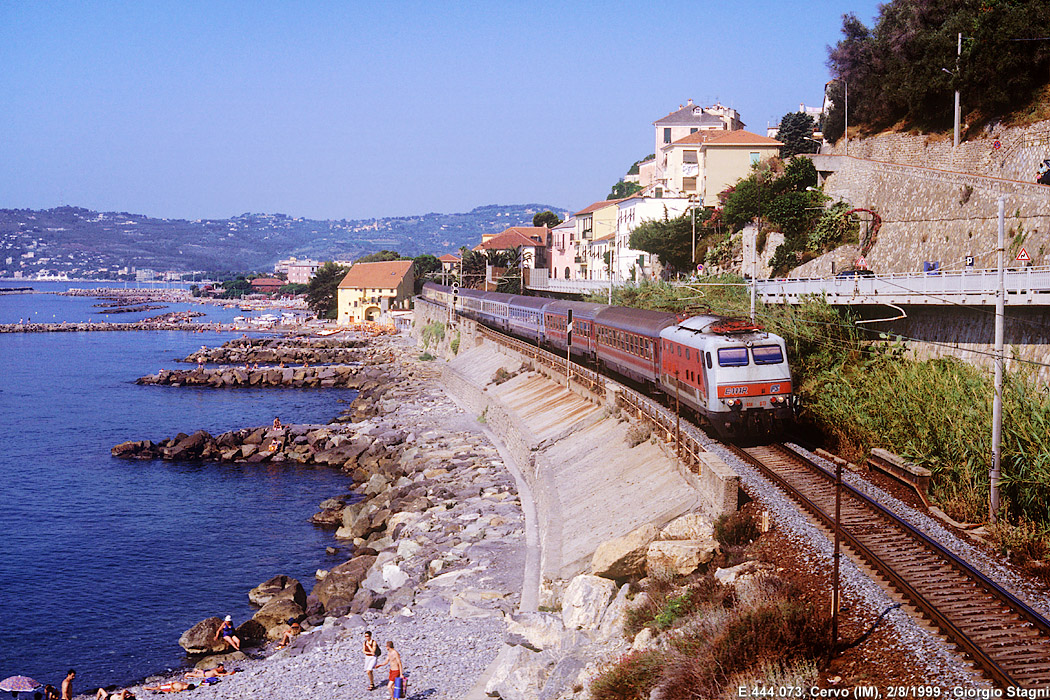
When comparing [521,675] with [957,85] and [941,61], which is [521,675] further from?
[941,61]

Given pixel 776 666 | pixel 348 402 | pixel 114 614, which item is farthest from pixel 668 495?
pixel 348 402

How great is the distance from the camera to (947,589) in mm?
13023

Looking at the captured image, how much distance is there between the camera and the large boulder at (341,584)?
2339 centimetres

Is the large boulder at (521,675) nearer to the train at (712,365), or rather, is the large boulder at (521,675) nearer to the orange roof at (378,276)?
the train at (712,365)

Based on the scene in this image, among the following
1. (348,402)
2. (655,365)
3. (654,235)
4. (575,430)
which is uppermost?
(654,235)

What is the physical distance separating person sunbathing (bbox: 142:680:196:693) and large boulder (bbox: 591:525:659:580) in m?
9.22

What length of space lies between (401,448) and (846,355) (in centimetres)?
2190

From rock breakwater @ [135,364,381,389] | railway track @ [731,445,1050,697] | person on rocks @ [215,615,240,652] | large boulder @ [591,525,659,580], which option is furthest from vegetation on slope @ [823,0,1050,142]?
rock breakwater @ [135,364,381,389]

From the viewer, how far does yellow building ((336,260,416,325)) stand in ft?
381

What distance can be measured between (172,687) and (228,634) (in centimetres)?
259

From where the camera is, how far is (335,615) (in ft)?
72.2

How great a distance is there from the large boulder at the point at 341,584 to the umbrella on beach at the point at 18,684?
6868mm

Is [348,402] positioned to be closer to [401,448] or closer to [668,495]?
[401,448]

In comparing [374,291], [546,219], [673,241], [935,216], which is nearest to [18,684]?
[935,216]
